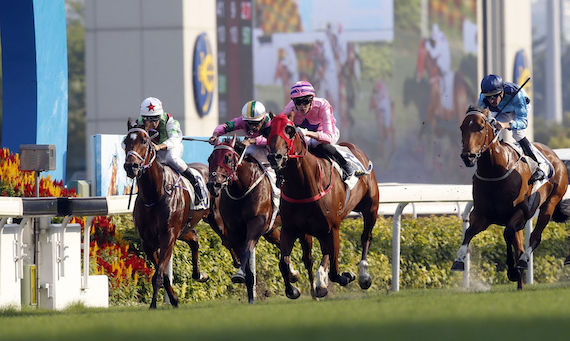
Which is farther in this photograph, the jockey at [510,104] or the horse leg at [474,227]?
the jockey at [510,104]

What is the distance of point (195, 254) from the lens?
39.9 ft

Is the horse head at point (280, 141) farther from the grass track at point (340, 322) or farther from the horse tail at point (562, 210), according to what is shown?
the horse tail at point (562, 210)

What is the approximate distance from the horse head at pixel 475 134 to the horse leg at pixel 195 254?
113 inches

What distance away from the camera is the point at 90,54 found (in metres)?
31.7

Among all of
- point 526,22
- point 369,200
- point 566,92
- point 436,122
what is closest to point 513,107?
point 369,200

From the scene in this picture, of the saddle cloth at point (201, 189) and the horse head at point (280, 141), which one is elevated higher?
the horse head at point (280, 141)

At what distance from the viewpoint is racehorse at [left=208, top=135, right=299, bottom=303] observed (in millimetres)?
10602

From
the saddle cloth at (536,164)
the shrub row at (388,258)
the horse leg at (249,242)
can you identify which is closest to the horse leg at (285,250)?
the horse leg at (249,242)

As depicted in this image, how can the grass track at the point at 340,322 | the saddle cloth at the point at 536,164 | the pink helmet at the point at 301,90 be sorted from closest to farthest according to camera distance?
the grass track at the point at 340,322
the pink helmet at the point at 301,90
the saddle cloth at the point at 536,164

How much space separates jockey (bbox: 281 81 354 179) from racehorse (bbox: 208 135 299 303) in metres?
0.53

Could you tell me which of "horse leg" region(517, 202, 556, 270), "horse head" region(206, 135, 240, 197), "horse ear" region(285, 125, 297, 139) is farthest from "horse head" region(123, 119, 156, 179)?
"horse leg" region(517, 202, 556, 270)

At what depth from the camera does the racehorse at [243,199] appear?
34.8ft

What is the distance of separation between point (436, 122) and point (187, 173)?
35253 mm

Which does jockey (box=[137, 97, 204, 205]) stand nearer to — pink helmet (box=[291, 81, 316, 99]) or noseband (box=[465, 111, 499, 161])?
pink helmet (box=[291, 81, 316, 99])
